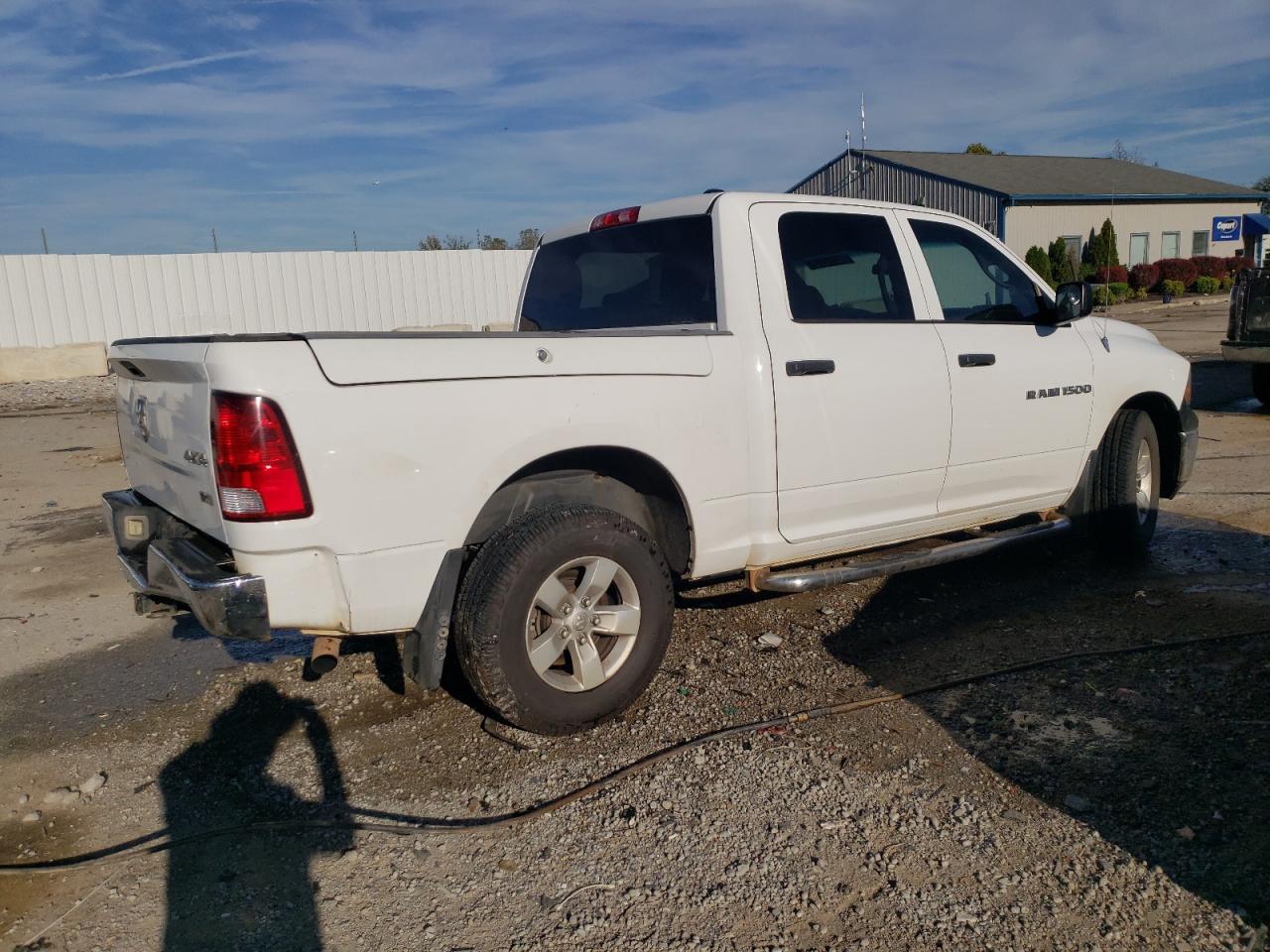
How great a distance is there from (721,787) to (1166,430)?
4.05 m

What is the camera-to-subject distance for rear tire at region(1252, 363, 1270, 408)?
1138 centimetres

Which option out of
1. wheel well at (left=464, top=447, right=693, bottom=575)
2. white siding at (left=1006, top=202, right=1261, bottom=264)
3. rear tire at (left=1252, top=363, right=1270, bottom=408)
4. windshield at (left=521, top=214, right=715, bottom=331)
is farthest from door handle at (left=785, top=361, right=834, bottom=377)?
white siding at (left=1006, top=202, right=1261, bottom=264)

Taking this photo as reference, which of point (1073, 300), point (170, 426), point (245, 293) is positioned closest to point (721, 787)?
point (170, 426)

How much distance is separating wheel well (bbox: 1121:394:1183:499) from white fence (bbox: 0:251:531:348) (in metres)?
19.2

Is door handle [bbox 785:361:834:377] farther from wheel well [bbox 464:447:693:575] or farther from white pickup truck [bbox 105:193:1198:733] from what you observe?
wheel well [bbox 464:447:693:575]

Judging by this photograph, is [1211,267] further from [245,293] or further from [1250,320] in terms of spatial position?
[245,293]

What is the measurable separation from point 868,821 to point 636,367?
5.83ft

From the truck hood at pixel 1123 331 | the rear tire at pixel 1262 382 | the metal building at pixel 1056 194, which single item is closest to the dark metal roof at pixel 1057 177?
the metal building at pixel 1056 194

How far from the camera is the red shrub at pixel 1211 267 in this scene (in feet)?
125

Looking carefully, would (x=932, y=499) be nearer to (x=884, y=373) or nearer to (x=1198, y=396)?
(x=884, y=373)

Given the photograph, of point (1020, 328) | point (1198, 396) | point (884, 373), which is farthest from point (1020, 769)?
point (1198, 396)

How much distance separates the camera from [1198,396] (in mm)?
12727

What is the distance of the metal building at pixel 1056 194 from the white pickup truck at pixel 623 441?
30685 millimetres

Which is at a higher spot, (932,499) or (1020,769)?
(932,499)
